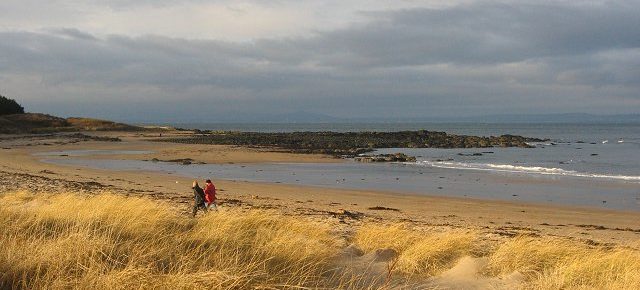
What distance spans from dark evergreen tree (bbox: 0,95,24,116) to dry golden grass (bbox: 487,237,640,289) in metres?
73.7

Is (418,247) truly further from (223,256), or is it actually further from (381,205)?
(381,205)

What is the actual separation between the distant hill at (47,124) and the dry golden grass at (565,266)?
60845mm

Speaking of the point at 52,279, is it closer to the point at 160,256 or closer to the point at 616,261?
the point at 160,256

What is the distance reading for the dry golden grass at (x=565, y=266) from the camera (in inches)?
232

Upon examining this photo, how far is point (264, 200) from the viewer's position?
1830 cm

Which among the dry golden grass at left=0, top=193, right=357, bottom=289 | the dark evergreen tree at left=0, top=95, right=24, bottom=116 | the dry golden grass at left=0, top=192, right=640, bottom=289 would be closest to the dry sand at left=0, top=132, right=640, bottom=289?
the dry golden grass at left=0, top=192, right=640, bottom=289

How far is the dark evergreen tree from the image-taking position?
6962 centimetres

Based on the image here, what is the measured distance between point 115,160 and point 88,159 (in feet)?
5.67

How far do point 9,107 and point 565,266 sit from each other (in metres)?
77.3

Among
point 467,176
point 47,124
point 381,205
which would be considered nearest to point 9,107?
point 47,124

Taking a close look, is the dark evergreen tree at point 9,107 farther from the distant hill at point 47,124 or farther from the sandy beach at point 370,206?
the sandy beach at point 370,206

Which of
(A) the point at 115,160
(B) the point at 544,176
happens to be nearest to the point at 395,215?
(B) the point at 544,176

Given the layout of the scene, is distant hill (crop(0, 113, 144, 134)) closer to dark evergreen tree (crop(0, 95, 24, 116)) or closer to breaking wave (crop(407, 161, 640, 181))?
dark evergreen tree (crop(0, 95, 24, 116))

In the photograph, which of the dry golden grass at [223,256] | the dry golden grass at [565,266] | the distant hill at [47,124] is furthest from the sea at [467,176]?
the distant hill at [47,124]
